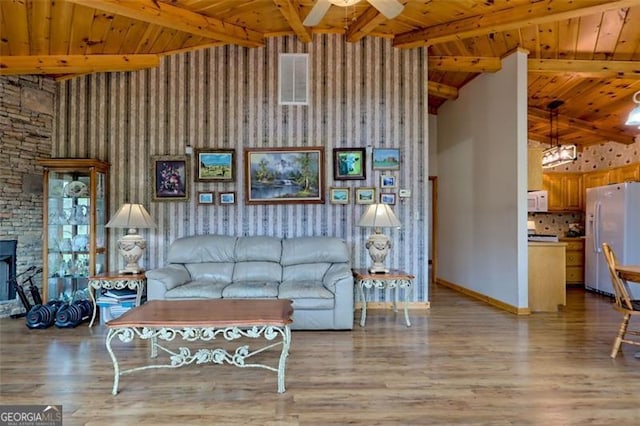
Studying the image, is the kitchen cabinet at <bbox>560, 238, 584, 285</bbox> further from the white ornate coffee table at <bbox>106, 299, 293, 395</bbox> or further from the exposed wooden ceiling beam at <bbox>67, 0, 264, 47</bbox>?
the exposed wooden ceiling beam at <bbox>67, 0, 264, 47</bbox>

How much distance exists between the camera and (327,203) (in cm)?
504

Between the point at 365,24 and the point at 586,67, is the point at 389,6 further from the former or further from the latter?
the point at 586,67

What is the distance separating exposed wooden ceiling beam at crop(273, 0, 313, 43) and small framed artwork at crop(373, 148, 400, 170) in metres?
1.70

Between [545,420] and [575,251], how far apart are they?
5.72 meters

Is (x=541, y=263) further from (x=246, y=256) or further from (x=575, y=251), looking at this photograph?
(x=246, y=256)

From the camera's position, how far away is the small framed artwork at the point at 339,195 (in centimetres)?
502

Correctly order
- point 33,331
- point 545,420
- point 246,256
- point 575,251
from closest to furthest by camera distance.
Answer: point 545,420 < point 33,331 < point 246,256 < point 575,251

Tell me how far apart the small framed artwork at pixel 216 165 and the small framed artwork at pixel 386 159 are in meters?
1.87

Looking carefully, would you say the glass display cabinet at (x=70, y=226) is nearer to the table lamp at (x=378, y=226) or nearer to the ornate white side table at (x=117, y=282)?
the ornate white side table at (x=117, y=282)

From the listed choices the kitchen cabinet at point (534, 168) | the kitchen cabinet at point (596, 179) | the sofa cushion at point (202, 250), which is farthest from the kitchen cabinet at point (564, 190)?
the sofa cushion at point (202, 250)

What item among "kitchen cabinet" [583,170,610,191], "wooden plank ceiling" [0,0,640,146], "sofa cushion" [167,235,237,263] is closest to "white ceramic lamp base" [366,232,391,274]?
"sofa cushion" [167,235,237,263]

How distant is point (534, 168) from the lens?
17.0 feet

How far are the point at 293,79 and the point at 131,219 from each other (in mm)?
2674

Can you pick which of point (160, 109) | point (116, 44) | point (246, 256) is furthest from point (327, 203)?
point (116, 44)
